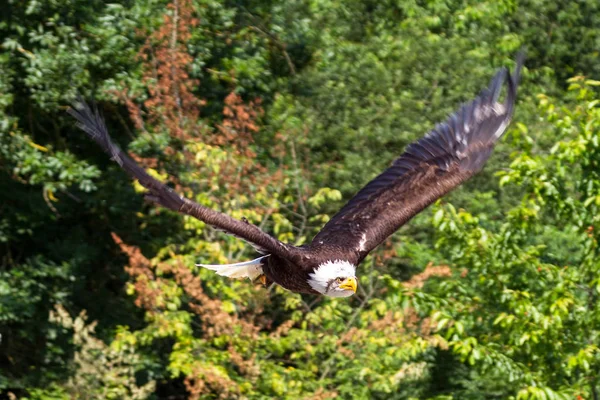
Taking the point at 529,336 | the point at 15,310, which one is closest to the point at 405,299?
the point at 529,336

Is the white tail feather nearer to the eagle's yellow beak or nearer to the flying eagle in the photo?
the flying eagle

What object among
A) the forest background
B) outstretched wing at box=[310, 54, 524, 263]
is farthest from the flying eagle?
the forest background

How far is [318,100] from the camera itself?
1296cm

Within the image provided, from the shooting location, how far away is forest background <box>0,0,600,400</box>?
31.0 feet

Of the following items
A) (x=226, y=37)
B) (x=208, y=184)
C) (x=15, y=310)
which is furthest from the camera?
(x=226, y=37)

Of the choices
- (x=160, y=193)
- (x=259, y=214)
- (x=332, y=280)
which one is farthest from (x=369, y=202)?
(x=259, y=214)

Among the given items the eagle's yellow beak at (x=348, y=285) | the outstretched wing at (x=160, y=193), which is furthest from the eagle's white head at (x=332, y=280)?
the outstretched wing at (x=160, y=193)

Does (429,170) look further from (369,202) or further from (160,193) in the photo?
(160,193)

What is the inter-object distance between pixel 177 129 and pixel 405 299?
3.36m

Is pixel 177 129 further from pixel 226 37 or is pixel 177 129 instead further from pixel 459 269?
pixel 459 269

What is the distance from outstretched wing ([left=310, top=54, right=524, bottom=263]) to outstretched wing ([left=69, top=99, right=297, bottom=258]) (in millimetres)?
1113

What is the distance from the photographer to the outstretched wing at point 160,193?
5.94m

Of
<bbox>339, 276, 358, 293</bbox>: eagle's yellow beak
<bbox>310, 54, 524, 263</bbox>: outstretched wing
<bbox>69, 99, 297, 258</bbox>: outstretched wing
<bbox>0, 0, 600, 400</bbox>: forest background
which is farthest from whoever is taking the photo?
<bbox>0, 0, 600, 400</bbox>: forest background

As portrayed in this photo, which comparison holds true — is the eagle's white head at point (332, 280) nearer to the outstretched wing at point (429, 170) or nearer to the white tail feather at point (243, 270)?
A: the outstretched wing at point (429, 170)
